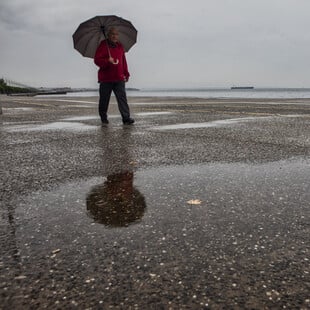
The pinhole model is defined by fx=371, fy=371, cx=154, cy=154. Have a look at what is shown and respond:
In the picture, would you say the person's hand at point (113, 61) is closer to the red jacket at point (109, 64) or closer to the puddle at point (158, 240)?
the red jacket at point (109, 64)

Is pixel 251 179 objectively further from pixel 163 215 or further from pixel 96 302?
pixel 96 302

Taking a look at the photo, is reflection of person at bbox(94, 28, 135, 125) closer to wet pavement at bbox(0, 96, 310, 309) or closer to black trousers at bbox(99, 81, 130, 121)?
black trousers at bbox(99, 81, 130, 121)

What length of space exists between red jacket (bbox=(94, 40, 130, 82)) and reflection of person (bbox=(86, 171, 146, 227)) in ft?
17.5

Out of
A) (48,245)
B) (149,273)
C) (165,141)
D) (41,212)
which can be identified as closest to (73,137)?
(165,141)

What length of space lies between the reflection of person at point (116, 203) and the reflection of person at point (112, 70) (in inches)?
205

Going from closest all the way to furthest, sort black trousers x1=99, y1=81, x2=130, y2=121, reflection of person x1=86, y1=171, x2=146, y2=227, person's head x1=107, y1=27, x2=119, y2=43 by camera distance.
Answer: reflection of person x1=86, y1=171, x2=146, y2=227 → person's head x1=107, y1=27, x2=119, y2=43 → black trousers x1=99, y1=81, x2=130, y2=121

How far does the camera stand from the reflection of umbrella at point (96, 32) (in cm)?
855

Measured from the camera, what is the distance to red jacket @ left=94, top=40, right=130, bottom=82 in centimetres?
816

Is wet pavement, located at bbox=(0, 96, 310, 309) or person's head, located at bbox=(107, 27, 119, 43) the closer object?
wet pavement, located at bbox=(0, 96, 310, 309)

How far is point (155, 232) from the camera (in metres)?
2.10

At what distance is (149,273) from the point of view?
1.65m

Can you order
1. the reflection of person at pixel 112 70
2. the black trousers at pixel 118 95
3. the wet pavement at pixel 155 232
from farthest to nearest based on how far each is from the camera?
the black trousers at pixel 118 95, the reflection of person at pixel 112 70, the wet pavement at pixel 155 232

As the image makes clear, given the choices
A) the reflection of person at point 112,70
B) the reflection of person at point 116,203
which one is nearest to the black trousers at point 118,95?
the reflection of person at point 112,70

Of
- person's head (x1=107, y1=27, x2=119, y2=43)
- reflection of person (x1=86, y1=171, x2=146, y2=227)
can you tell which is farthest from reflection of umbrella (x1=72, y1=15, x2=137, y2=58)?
reflection of person (x1=86, y1=171, x2=146, y2=227)
